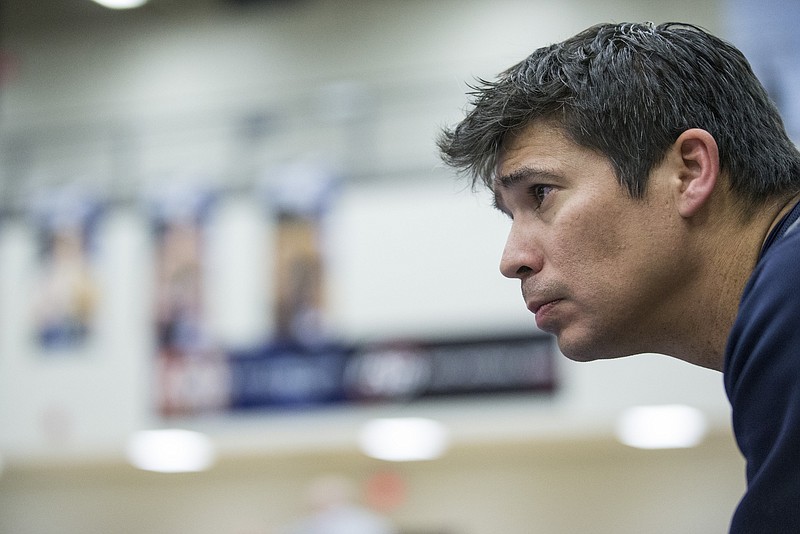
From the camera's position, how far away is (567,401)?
9898 millimetres

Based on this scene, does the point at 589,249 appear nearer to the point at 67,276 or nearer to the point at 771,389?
the point at 771,389

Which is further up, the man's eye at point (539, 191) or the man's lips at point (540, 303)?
the man's eye at point (539, 191)

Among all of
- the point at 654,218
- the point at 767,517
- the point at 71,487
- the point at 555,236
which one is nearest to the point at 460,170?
the point at 555,236

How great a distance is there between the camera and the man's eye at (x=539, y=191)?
171 centimetres

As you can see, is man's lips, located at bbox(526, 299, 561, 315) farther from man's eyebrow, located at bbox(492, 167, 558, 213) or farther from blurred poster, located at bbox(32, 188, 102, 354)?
blurred poster, located at bbox(32, 188, 102, 354)

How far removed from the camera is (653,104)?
5.35 ft

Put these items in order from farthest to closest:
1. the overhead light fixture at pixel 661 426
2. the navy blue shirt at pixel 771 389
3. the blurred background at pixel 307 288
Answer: the blurred background at pixel 307 288, the overhead light fixture at pixel 661 426, the navy blue shirt at pixel 771 389

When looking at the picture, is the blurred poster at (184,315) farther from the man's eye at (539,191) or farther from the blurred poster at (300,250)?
the man's eye at (539,191)

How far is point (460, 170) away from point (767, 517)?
2.67ft

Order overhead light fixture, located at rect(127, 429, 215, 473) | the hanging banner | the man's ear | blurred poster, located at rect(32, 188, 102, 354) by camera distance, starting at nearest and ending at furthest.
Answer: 1. the man's ear
2. the hanging banner
3. overhead light fixture, located at rect(127, 429, 215, 473)
4. blurred poster, located at rect(32, 188, 102, 354)

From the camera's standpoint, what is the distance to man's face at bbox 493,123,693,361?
1.65m

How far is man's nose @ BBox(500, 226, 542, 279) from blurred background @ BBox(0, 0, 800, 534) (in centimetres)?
770

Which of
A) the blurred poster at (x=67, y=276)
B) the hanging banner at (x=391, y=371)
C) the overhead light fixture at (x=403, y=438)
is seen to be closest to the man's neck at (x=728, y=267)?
the hanging banner at (x=391, y=371)

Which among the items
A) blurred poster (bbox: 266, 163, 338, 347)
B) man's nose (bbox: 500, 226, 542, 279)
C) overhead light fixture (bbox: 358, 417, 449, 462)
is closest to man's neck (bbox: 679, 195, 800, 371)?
man's nose (bbox: 500, 226, 542, 279)
